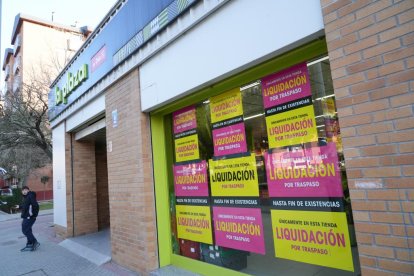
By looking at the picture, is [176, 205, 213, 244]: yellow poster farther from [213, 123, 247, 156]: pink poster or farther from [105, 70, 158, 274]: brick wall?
[213, 123, 247, 156]: pink poster

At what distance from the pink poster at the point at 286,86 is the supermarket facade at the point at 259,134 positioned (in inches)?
0.6

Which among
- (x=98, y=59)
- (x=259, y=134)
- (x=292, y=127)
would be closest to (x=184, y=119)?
(x=259, y=134)

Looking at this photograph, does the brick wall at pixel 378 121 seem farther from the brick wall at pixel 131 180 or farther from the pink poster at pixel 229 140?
the brick wall at pixel 131 180

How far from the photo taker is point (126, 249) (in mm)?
5480

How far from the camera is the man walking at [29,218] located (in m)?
8.16

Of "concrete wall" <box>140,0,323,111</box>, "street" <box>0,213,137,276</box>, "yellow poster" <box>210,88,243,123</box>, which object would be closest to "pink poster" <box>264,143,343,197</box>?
"yellow poster" <box>210,88,243,123</box>

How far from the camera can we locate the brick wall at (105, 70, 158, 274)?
195 inches

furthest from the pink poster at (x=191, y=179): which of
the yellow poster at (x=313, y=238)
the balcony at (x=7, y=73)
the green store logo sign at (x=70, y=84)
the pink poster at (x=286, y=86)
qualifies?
the balcony at (x=7, y=73)

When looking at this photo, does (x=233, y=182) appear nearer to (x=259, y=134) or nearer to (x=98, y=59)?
(x=259, y=134)

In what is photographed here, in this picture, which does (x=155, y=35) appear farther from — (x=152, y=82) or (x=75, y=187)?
(x=75, y=187)

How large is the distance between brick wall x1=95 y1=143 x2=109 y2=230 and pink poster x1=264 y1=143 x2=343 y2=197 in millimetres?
7364

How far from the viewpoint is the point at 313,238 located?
3221mm

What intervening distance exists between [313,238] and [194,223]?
6.60ft

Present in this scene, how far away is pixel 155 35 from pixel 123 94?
147 centimetres
